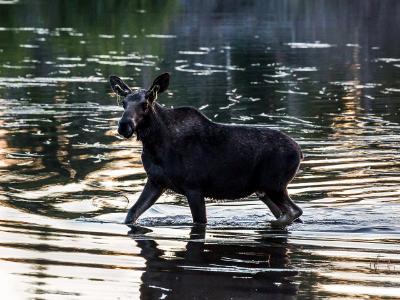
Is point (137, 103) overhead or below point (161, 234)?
overhead

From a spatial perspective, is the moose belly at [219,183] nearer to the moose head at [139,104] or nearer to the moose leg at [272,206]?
the moose leg at [272,206]

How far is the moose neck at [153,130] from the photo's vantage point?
49.1ft

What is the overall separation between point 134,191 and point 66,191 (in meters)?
0.95

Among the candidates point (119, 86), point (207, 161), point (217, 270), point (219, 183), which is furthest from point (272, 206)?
point (217, 270)

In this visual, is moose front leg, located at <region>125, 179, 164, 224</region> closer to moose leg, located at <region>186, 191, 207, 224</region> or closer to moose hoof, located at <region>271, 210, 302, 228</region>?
moose leg, located at <region>186, 191, 207, 224</region>

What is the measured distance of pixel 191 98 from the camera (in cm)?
3102

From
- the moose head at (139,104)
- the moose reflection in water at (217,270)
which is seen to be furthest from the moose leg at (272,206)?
the moose head at (139,104)

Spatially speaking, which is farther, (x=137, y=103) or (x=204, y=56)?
(x=204, y=56)

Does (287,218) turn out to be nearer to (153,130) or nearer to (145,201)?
(145,201)

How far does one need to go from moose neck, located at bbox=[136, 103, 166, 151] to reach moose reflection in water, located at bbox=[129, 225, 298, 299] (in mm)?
1089

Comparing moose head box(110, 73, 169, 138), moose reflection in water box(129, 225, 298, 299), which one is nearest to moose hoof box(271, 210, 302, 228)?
moose reflection in water box(129, 225, 298, 299)

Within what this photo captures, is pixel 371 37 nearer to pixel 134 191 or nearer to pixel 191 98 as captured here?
pixel 191 98

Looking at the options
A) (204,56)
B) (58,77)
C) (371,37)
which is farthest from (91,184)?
(371,37)

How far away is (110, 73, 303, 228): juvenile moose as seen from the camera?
597 inches
